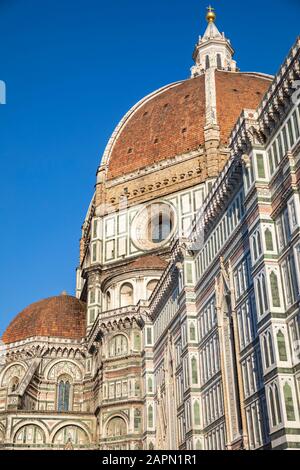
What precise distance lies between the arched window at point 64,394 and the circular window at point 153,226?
12679 mm

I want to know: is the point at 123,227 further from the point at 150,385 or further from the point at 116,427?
the point at 116,427

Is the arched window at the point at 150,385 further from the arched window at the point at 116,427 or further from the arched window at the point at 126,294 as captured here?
the arched window at the point at 126,294

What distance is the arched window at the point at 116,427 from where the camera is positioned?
43.8 metres

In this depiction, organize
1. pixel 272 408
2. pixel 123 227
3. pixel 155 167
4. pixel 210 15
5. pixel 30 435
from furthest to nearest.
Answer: pixel 210 15 → pixel 155 167 → pixel 123 227 → pixel 30 435 → pixel 272 408

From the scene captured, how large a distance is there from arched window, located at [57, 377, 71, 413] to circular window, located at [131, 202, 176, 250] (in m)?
12.7

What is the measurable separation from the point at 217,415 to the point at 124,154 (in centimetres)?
3667

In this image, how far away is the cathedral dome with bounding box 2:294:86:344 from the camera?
176 ft

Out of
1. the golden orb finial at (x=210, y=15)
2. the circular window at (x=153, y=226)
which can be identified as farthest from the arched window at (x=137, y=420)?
the golden orb finial at (x=210, y=15)

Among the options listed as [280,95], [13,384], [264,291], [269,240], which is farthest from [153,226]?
[264,291]

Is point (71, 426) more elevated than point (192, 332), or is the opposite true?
point (192, 332)

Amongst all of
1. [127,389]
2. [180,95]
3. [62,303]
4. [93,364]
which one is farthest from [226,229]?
[180,95]

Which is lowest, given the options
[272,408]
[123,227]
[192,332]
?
[272,408]

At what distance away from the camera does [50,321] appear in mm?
54594

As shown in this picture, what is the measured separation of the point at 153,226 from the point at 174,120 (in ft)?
40.8
